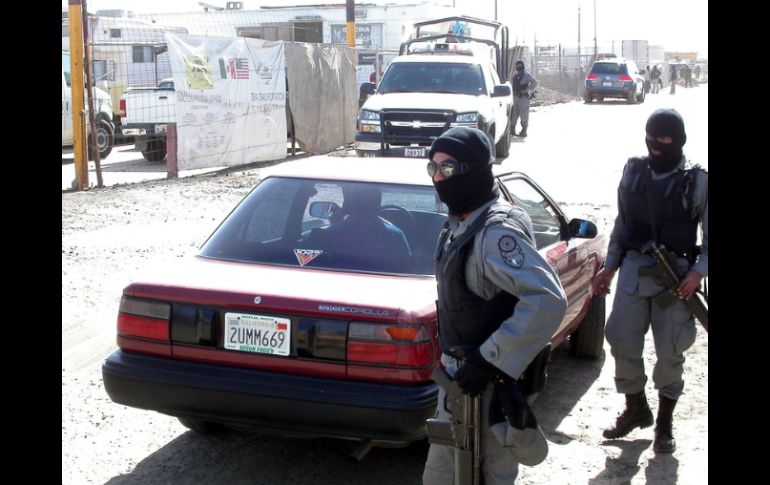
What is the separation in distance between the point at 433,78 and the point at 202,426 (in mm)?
12577

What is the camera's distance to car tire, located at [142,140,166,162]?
60.8ft

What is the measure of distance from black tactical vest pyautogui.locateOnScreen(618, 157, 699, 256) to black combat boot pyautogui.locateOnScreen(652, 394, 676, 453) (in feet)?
2.57

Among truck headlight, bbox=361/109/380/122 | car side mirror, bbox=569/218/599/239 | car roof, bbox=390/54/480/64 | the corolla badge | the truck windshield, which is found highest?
car roof, bbox=390/54/480/64

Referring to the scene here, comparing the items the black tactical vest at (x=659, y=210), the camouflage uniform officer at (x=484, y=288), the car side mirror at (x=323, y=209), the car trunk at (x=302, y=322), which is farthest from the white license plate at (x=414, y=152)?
the camouflage uniform officer at (x=484, y=288)

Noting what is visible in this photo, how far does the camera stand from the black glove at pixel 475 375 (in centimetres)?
323

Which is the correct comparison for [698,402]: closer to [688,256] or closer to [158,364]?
[688,256]

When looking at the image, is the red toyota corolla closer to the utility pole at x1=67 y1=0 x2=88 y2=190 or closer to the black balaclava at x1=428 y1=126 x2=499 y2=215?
the black balaclava at x1=428 y1=126 x2=499 y2=215

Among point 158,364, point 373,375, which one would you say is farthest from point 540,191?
point 158,364

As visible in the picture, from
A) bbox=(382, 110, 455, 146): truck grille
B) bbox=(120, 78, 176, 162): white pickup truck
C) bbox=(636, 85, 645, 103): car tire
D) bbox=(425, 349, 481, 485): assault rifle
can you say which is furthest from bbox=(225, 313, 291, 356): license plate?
bbox=(636, 85, 645, 103): car tire

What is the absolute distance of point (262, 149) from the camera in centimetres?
1798

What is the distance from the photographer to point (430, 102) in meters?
15.9

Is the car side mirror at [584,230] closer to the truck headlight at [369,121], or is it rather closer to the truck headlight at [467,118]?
the truck headlight at [467,118]

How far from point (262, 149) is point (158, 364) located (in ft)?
45.1
